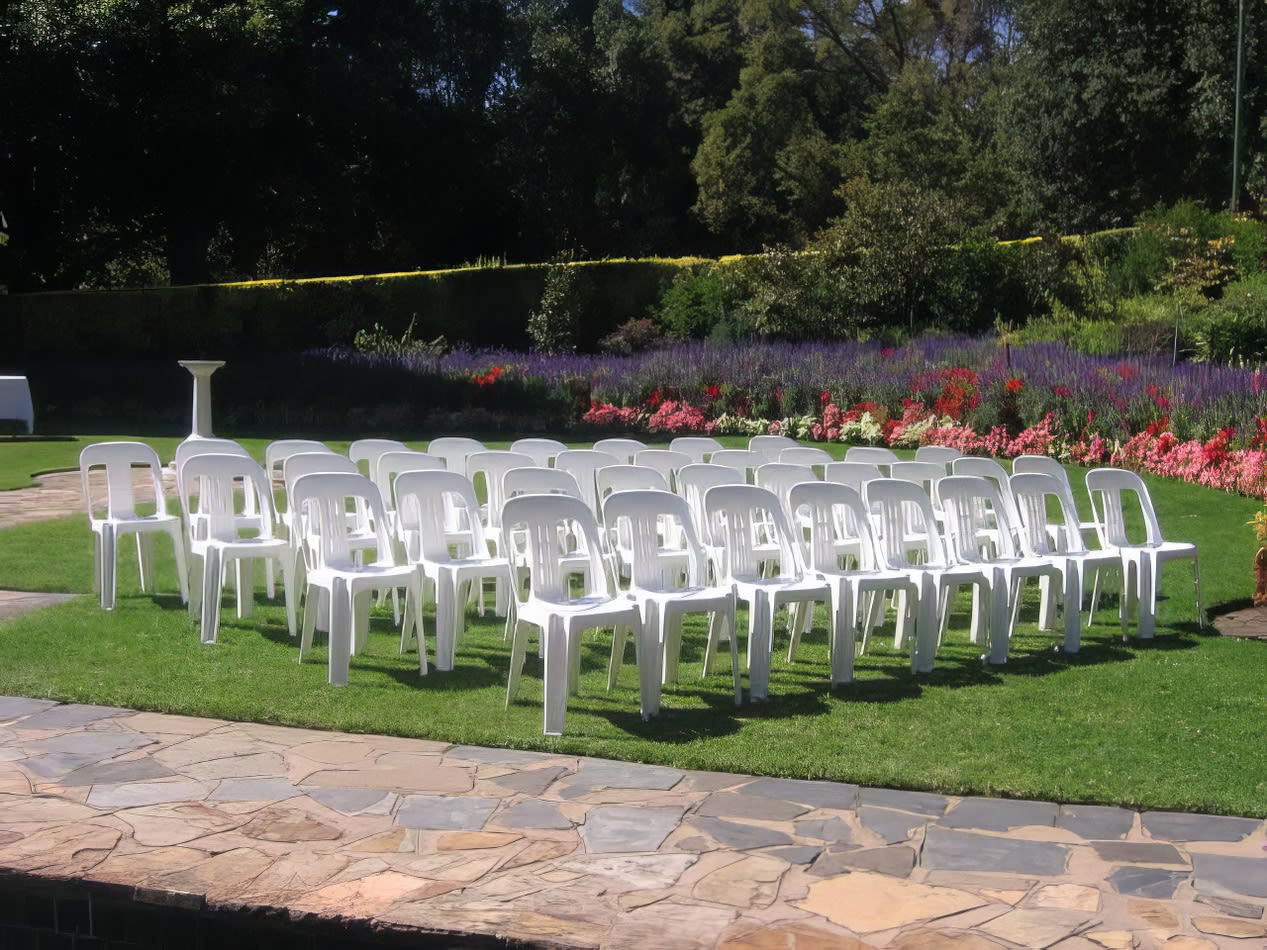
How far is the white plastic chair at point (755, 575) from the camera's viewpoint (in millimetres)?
6652

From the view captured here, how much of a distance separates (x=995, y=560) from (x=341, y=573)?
370cm

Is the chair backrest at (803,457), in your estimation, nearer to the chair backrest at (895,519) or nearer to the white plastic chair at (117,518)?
the chair backrest at (895,519)

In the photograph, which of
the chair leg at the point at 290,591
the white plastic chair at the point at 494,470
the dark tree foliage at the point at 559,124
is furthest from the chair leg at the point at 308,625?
the dark tree foliage at the point at 559,124

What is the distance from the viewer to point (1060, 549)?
8742 millimetres

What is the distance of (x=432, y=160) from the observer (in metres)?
33.7

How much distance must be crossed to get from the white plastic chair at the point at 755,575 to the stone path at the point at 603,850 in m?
1.27

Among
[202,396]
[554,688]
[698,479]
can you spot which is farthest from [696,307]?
[554,688]

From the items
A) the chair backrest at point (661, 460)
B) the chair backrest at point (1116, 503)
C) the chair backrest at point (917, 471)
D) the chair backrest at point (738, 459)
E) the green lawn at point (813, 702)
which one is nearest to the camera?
the green lawn at point (813, 702)

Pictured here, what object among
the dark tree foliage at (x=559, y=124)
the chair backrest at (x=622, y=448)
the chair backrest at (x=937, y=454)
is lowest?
the chair backrest at (x=937, y=454)

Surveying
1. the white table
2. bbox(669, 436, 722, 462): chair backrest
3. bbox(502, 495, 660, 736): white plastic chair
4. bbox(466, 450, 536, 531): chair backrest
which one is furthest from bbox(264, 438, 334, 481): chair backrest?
the white table

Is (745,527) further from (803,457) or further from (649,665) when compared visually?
(803,457)

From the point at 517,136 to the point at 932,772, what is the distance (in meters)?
32.3

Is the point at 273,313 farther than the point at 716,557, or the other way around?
the point at 273,313

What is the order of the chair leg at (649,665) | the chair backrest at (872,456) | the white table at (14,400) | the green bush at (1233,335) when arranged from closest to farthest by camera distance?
the chair leg at (649,665) < the chair backrest at (872,456) < the green bush at (1233,335) < the white table at (14,400)
